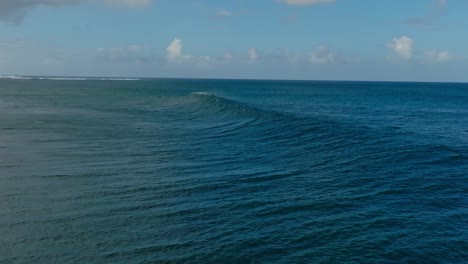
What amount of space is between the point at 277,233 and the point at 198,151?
65.5 feet

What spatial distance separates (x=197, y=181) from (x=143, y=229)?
8338 millimetres

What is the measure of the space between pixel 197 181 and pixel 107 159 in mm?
10037

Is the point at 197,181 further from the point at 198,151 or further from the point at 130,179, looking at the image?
the point at 198,151

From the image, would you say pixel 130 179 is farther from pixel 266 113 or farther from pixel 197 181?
pixel 266 113

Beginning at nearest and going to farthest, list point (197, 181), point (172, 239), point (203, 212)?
point (172, 239), point (203, 212), point (197, 181)

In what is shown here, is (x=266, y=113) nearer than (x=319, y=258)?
No

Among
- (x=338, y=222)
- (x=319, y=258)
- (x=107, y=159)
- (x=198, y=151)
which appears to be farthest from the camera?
(x=198, y=151)

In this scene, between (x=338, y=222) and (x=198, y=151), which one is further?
(x=198, y=151)

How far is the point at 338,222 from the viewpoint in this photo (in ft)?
67.9

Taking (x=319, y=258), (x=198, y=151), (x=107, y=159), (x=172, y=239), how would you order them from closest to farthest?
1. (x=319, y=258)
2. (x=172, y=239)
3. (x=107, y=159)
4. (x=198, y=151)

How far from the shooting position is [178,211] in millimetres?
22359

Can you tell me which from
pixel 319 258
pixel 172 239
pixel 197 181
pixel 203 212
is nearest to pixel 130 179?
pixel 197 181

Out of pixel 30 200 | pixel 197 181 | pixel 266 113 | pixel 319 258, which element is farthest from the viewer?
pixel 266 113

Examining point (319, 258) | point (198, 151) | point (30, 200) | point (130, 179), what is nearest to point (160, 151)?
point (198, 151)
